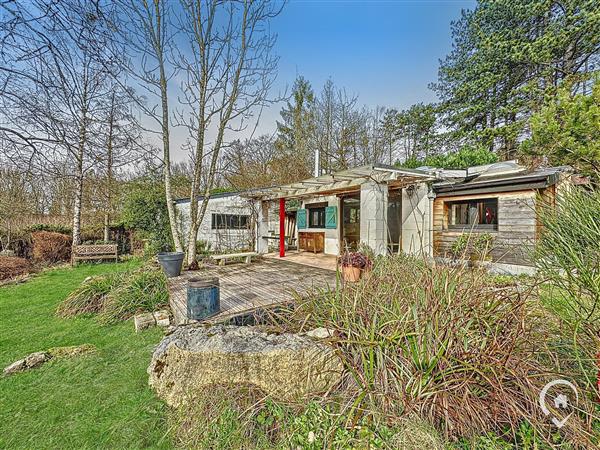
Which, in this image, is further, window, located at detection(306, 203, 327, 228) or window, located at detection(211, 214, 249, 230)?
window, located at detection(211, 214, 249, 230)

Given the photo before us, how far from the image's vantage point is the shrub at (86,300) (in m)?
5.13

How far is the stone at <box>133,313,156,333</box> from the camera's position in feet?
14.3

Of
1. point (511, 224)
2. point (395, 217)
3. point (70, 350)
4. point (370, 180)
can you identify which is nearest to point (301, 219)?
point (395, 217)

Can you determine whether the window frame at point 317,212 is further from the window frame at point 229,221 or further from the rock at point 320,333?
the rock at point 320,333

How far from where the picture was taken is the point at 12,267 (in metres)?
8.26

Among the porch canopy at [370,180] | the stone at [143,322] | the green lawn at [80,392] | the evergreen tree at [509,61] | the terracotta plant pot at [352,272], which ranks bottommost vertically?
the green lawn at [80,392]

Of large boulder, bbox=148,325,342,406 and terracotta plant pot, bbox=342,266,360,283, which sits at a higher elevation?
terracotta plant pot, bbox=342,266,360,283

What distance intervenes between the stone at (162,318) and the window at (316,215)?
24.2ft

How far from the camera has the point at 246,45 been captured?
25.9 feet

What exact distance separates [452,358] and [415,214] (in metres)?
7.19

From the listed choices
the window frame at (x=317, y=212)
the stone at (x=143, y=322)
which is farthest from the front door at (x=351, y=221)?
the stone at (x=143, y=322)

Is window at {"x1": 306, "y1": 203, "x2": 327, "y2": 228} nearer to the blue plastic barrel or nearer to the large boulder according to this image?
the blue plastic barrel

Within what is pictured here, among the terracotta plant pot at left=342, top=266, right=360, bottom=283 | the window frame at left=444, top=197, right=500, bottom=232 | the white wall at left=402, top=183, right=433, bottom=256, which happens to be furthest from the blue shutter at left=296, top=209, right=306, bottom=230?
the terracotta plant pot at left=342, top=266, right=360, bottom=283

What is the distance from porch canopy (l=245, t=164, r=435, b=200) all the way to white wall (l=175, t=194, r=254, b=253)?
3.67m
